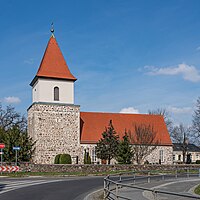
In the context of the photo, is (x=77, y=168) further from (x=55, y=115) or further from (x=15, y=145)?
(x=55, y=115)

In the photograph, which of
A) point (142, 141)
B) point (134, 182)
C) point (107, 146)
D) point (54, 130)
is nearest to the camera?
point (134, 182)

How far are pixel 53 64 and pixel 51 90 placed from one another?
371 centimetres

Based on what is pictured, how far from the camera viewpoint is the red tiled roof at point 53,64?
48156mm

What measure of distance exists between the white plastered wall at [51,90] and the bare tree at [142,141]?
1112 centimetres

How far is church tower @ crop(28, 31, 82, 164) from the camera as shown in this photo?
46.6 metres

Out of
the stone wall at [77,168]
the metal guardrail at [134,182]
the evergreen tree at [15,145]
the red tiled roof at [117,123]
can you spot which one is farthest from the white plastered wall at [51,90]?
the metal guardrail at [134,182]

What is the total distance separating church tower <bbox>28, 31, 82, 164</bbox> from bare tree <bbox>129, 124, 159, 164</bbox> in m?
8.31

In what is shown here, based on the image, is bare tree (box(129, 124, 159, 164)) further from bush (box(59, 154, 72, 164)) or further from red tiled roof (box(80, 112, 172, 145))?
bush (box(59, 154, 72, 164))

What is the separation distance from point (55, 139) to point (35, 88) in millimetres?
7564

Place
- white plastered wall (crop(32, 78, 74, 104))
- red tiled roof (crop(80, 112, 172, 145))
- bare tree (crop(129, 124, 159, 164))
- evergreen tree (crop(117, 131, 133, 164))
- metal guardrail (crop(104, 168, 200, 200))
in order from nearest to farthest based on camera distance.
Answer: metal guardrail (crop(104, 168, 200, 200)) < evergreen tree (crop(117, 131, 133, 164)) < white plastered wall (crop(32, 78, 74, 104)) < bare tree (crop(129, 124, 159, 164)) < red tiled roof (crop(80, 112, 172, 145))

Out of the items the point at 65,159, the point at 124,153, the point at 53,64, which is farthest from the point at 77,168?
the point at 53,64

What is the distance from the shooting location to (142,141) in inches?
2080

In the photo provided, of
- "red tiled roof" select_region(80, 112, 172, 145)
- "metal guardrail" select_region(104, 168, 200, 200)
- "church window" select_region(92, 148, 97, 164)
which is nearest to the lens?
"metal guardrail" select_region(104, 168, 200, 200)

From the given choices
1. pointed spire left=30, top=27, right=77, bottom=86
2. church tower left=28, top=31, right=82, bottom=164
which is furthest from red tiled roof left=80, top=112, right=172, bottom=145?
pointed spire left=30, top=27, right=77, bottom=86
